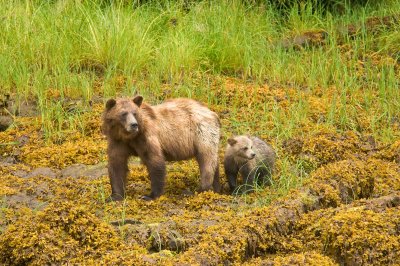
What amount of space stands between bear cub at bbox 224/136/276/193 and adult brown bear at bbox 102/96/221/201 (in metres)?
0.25

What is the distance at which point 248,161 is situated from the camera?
825 centimetres

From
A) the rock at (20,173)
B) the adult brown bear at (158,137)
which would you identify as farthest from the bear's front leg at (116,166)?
the rock at (20,173)

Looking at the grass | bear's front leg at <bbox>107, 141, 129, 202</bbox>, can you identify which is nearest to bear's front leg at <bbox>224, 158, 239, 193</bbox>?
the grass

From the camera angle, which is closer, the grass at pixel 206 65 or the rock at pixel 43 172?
the rock at pixel 43 172

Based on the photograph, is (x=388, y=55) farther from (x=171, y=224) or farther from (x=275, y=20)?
(x=171, y=224)

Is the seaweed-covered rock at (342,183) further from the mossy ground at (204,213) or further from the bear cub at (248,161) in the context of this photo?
the bear cub at (248,161)

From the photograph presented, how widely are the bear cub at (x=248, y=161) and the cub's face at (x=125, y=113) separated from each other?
118cm

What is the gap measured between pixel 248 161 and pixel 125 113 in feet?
4.73

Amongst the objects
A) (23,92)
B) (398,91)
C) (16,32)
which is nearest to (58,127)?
(23,92)

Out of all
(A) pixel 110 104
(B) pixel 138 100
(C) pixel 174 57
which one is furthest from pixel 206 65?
(A) pixel 110 104

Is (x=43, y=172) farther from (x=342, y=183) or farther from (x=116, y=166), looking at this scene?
(x=342, y=183)

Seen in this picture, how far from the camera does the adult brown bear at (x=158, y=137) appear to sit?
7.62m

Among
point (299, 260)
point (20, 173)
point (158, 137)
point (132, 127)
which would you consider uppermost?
point (132, 127)

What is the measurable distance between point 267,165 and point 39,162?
2.43 m
